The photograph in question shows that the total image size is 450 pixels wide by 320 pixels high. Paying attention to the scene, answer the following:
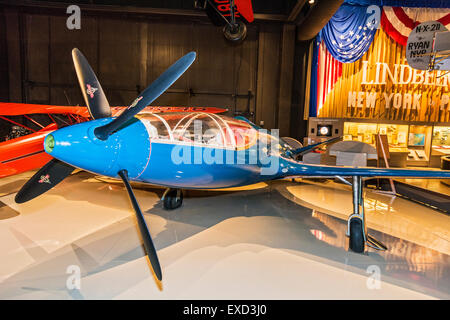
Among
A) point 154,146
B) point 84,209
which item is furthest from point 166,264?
point 84,209

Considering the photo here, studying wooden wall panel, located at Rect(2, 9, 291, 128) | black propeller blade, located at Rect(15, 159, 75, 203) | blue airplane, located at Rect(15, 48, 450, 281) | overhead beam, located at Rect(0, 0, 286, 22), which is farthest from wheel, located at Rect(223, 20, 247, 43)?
black propeller blade, located at Rect(15, 159, 75, 203)

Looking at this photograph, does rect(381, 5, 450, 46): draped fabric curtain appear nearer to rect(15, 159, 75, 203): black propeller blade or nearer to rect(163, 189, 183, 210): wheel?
rect(163, 189, 183, 210): wheel

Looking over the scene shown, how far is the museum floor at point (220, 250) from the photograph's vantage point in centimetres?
251

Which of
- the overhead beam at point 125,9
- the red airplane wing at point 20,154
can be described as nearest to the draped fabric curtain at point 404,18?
the overhead beam at point 125,9

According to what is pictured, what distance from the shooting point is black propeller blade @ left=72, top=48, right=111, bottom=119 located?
10.5ft

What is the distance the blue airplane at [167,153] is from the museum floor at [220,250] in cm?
55

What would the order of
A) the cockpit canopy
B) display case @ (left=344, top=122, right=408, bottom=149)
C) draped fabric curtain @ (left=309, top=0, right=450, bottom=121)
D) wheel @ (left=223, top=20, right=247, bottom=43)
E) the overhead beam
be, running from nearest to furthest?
the cockpit canopy → wheel @ (left=223, top=20, right=247, bottom=43) → the overhead beam → draped fabric curtain @ (left=309, top=0, right=450, bottom=121) → display case @ (left=344, top=122, right=408, bottom=149)

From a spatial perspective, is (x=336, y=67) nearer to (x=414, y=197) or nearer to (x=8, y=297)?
(x=414, y=197)

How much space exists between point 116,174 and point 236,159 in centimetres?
160

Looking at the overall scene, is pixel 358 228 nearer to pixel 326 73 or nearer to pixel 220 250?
pixel 220 250

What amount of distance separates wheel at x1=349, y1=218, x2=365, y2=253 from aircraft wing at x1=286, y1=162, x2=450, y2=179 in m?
0.68

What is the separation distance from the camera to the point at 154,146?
290 cm
